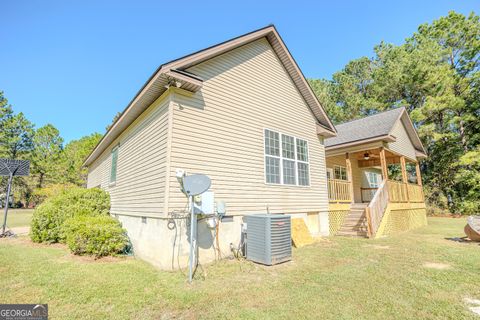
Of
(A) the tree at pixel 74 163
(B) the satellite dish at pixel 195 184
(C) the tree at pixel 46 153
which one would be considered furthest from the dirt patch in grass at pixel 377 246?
(C) the tree at pixel 46 153

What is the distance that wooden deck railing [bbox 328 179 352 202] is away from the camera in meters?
11.3

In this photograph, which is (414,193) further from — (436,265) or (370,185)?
(436,265)

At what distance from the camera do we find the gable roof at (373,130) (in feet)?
37.9

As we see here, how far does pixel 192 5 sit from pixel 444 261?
12130 mm

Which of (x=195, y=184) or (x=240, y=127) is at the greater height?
(x=240, y=127)

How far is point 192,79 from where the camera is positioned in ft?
19.5

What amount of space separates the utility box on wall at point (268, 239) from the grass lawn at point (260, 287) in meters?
0.26

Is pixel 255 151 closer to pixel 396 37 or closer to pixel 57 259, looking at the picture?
pixel 57 259

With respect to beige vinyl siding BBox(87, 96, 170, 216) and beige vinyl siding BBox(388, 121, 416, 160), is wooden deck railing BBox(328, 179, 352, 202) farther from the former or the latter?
beige vinyl siding BBox(87, 96, 170, 216)

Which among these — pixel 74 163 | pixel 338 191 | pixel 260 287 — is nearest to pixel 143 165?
pixel 260 287

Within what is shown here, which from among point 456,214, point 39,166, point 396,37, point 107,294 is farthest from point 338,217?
point 39,166

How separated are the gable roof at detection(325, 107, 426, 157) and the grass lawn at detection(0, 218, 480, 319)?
628 cm

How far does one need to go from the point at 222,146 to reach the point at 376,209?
7134mm

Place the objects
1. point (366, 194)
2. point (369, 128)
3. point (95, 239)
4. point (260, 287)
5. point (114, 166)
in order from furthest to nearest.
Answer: point (366, 194) → point (369, 128) → point (114, 166) → point (95, 239) → point (260, 287)
